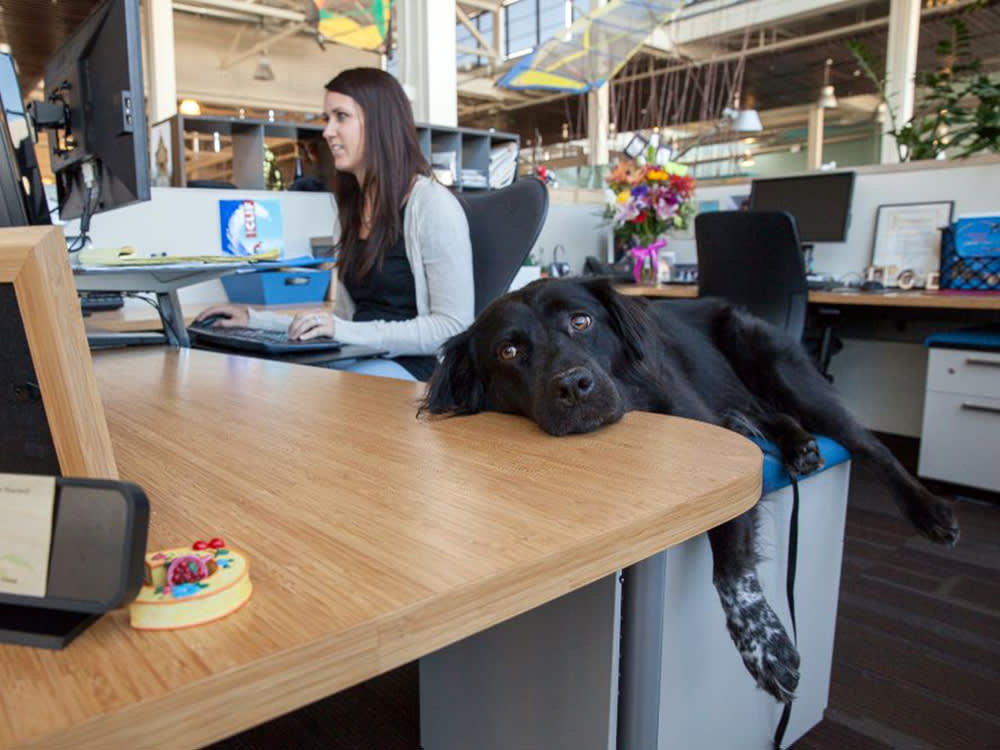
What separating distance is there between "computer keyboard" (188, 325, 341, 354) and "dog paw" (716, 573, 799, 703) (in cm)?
92

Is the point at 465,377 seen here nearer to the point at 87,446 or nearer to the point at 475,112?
the point at 87,446

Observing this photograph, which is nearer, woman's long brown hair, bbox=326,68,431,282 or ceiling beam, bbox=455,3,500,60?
woman's long brown hair, bbox=326,68,431,282

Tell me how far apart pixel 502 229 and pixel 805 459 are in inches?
39.6

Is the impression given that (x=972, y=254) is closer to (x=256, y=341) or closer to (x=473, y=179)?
(x=473, y=179)

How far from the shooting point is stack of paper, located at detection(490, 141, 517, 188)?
455 centimetres

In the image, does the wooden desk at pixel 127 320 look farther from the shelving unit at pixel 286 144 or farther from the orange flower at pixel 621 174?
the orange flower at pixel 621 174

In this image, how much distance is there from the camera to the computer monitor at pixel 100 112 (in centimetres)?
131

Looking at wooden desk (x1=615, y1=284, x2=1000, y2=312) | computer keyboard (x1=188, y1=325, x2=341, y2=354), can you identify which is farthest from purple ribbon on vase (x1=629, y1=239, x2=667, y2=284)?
computer keyboard (x1=188, y1=325, x2=341, y2=354)

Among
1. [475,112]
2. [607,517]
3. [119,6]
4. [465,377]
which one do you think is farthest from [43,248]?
[475,112]

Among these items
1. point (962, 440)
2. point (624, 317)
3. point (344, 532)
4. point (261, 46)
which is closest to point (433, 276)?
point (624, 317)

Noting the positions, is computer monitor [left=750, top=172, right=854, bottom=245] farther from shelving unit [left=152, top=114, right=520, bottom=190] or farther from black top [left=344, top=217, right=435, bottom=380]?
black top [left=344, top=217, right=435, bottom=380]

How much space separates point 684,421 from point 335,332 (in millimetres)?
1015

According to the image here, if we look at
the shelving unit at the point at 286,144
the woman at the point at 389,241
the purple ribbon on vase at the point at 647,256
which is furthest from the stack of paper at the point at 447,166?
the woman at the point at 389,241

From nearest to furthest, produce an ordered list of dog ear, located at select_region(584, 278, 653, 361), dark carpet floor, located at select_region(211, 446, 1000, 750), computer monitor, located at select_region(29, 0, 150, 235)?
dog ear, located at select_region(584, 278, 653, 361) → computer monitor, located at select_region(29, 0, 150, 235) → dark carpet floor, located at select_region(211, 446, 1000, 750)
